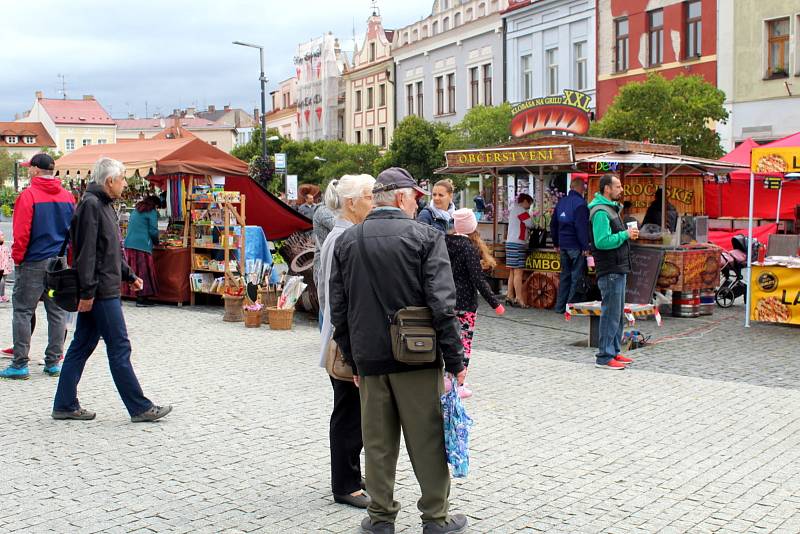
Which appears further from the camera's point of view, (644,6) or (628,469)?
(644,6)

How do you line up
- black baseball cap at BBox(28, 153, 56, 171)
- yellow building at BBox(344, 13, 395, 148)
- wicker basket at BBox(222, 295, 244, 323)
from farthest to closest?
yellow building at BBox(344, 13, 395, 148), wicker basket at BBox(222, 295, 244, 323), black baseball cap at BBox(28, 153, 56, 171)

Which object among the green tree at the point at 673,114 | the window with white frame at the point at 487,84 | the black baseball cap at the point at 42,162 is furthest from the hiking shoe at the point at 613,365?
the window with white frame at the point at 487,84

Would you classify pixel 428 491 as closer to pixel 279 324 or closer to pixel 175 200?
pixel 279 324

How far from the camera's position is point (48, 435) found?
6.69 m

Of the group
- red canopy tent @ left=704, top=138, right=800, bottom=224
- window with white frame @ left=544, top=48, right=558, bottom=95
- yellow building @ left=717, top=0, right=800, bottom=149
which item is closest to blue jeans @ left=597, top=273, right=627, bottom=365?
red canopy tent @ left=704, top=138, right=800, bottom=224

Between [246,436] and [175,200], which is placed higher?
[175,200]

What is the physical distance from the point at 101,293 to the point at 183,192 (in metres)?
8.48

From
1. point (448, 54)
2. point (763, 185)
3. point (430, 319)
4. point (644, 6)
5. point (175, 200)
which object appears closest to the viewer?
point (430, 319)


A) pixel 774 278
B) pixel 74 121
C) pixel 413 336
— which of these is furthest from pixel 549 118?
pixel 74 121

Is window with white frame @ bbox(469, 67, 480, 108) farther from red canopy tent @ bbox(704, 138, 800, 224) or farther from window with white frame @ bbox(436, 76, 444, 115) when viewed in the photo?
red canopy tent @ bbox(704, 138, 800, 224)

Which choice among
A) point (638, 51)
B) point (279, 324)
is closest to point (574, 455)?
point (279, 324)

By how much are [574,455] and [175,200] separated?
35.0 ft

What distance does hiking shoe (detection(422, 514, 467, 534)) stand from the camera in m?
4.56

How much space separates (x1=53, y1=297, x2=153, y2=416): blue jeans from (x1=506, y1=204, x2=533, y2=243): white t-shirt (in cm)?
829
